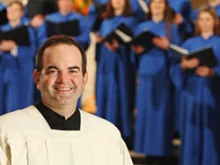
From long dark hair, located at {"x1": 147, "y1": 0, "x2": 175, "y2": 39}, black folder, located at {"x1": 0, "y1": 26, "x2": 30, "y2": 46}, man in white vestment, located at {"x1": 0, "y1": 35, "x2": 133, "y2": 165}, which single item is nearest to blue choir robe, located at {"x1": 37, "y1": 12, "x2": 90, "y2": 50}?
black folder, located at {"x1": 0, "y1": 26, "x2": 30, "y2": 46}

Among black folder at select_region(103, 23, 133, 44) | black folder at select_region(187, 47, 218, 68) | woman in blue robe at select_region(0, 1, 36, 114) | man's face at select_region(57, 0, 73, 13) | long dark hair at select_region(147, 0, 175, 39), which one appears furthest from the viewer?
woman in blue robe at select_region(0, 1, 36, 114)

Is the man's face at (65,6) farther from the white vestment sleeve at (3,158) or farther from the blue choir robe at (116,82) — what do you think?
the white vestment sleeve at (3,158)

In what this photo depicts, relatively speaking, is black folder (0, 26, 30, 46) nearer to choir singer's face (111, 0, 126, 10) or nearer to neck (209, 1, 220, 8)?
choir singer's face (111, 0, 126, 10)

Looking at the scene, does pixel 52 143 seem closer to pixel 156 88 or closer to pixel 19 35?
pixel 156 88

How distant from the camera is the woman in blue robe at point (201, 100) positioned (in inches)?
183

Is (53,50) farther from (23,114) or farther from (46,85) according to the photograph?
(23,114)

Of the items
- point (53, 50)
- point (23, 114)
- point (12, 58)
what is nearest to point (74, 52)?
point (53, 50)

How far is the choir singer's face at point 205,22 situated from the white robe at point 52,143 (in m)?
2.96

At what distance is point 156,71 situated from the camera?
4.95 m

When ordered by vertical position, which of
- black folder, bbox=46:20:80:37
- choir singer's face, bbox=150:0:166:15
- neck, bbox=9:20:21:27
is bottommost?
black folder, bbox=46:20:80:37

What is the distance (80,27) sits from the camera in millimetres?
5258

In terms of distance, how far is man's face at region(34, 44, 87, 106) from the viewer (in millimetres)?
1683

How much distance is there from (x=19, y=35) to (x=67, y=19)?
54 centimetres

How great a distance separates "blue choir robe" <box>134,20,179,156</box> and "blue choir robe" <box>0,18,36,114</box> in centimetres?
120
